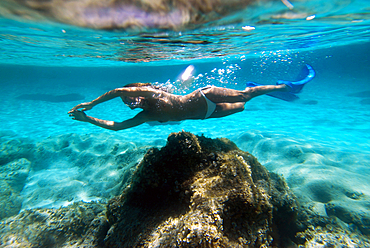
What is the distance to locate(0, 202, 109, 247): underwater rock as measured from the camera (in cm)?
289

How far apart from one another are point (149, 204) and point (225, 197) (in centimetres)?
142

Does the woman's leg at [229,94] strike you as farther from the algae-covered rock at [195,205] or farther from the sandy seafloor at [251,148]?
the sandy seafloor at [251,148]

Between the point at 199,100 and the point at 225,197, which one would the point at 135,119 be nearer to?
the point at 199,100

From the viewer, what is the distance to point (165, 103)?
4.26 m

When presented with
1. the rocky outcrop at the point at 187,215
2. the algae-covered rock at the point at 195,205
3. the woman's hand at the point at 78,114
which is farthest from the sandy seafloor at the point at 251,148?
the woman's hand at the point at 78,114

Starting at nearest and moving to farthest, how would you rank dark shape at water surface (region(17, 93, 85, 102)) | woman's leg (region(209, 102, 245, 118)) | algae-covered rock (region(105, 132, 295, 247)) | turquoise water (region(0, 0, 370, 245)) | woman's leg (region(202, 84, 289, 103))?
algae-covered rock (region(105, 132, 295, 247)) < woman's leg (region(202, 84, 289, 103)) < woman's leg (region(209, 102, 245, 118)) < turquoise water (region(0, 0, 370, 245)) < dark shape at water surface (region(17, 93, 85, 102))

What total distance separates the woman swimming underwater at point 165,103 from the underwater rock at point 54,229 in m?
2.02

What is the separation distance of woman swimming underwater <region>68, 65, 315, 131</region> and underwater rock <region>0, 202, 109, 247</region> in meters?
2.02

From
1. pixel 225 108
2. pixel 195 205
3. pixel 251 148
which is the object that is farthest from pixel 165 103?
pixel 251 148

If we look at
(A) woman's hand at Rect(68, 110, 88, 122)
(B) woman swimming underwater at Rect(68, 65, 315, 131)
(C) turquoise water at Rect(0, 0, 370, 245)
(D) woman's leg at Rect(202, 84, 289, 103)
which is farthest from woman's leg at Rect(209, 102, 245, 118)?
(A) woman's hand at Rect(68, 110, 88, 122)

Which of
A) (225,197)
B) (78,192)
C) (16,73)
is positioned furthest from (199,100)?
(16,73)

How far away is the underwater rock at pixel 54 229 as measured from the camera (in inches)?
114

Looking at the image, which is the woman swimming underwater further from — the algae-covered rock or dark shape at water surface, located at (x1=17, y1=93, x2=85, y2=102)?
dark shape at water surface, located at (x1=17, y1=93, x2=85, y2=102)

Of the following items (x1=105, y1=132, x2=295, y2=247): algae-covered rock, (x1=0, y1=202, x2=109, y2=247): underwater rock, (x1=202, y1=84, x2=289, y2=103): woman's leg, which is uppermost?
(x1=202, y1=84, x2=289, y2=103): woman's leg
